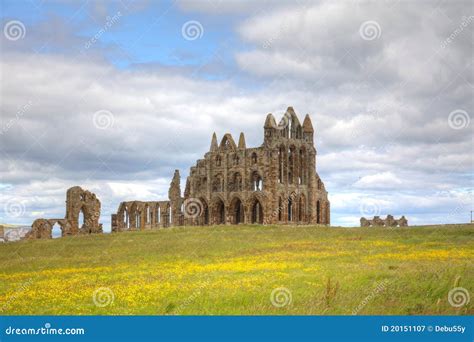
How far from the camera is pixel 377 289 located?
22.7 metres

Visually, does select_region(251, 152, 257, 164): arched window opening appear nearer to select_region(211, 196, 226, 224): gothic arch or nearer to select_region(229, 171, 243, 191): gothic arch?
select_region(229, 171, 243, 191): gothic arch

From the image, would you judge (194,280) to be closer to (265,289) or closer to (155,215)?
(265,289)

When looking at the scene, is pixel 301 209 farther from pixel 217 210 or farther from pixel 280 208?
pixel 217 210

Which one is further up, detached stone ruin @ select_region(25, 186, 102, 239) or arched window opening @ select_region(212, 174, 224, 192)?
arched window opening @ select_region(212, 174, 224, 192)

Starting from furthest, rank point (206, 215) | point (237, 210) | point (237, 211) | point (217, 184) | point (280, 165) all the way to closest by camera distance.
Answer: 1. point (206, 215)
2. point (217, 184)
3. point (237, 211)
4. point (237, 210)
5. point (280, 165)
